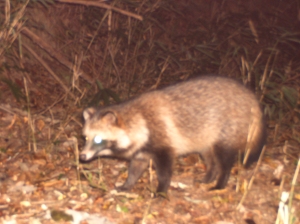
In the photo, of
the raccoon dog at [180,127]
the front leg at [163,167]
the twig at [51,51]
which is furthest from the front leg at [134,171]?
the twig at [51,51]

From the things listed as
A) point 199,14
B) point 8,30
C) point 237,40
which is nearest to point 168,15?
point 199,14

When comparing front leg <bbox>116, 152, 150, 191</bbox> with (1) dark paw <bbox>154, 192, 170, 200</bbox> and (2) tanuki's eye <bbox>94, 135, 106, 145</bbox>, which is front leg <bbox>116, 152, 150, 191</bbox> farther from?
(2) tanuki's eye <bbox>94, 135, 106, 145</bbox>

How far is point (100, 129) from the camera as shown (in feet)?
13.4

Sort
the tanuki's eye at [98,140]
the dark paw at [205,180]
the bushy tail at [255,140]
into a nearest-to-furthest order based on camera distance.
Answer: the tanuki's eye at [98,140] < the bushy tail at [255,140] < the dark paw at [205,180]

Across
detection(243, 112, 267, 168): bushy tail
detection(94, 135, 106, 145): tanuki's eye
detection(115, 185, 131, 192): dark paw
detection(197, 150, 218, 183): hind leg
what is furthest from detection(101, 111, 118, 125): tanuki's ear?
detection(243, 112, 267, 168): bushy tail

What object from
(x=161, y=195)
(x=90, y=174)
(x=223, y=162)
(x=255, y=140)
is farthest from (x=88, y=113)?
(x=255, y=140)

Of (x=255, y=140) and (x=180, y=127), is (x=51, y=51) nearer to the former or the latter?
(x=180, y=127)

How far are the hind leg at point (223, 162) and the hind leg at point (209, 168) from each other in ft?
0.63

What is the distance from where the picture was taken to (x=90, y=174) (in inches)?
158

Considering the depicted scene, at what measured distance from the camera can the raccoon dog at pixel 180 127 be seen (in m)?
4.14

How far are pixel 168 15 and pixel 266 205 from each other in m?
4.12

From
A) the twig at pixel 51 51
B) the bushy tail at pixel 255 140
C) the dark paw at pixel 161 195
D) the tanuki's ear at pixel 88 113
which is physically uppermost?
the twig at pixel 51 51

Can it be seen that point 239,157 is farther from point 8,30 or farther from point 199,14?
point 199,14

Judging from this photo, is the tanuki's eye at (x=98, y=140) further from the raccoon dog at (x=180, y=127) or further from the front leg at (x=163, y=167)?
the front leg at (x=163, y=167)
